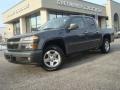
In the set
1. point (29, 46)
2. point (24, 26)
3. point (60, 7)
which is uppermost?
point (60, 7)

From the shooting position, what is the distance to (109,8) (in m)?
34.3

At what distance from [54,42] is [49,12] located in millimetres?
17871

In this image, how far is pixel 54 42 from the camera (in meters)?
7.02

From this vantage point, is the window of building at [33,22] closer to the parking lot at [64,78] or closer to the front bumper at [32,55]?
the parking lot at [64,78]

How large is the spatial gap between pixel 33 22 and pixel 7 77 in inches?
847

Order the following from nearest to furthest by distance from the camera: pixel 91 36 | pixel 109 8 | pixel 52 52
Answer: pixel 52 52, pixel 91 36, pixel 109 8

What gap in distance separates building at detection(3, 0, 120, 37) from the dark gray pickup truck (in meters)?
12.6

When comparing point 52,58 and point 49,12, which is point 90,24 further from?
point 49,12

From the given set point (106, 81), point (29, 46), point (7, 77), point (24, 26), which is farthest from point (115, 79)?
point (24, 26)

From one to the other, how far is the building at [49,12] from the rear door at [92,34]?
11.7 m

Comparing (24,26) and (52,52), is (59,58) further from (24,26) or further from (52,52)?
(24,26)

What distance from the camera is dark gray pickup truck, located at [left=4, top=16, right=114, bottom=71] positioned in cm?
636

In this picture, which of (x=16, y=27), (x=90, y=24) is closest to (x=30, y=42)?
(x=90, y=24)

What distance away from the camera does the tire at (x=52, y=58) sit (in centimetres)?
663
